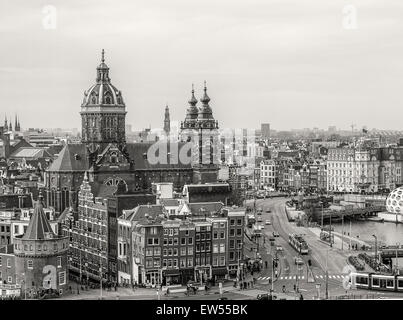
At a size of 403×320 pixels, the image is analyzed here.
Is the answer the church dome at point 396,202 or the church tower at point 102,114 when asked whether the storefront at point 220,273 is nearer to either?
the church tower at point 102,114

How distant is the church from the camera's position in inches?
941

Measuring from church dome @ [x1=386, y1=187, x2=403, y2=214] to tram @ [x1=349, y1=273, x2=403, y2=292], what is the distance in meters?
19.4

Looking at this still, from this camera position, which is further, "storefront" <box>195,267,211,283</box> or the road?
"storefront" <box>195,267,211,283</box>

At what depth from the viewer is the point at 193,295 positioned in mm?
15359

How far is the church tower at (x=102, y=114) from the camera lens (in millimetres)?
25594

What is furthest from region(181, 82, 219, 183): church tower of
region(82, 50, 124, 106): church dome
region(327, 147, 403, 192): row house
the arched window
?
region(327, 147, 403, 192): row house

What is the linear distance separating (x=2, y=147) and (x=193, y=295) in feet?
87.5

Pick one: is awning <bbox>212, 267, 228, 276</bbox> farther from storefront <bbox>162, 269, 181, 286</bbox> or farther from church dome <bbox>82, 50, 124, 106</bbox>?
church dome <bbox>82, 50, 124, 106</bbox>

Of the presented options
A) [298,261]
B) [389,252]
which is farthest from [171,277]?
[389,252]

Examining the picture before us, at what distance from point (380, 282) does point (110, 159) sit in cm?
1028

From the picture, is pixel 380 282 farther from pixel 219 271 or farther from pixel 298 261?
pixel 298 261
